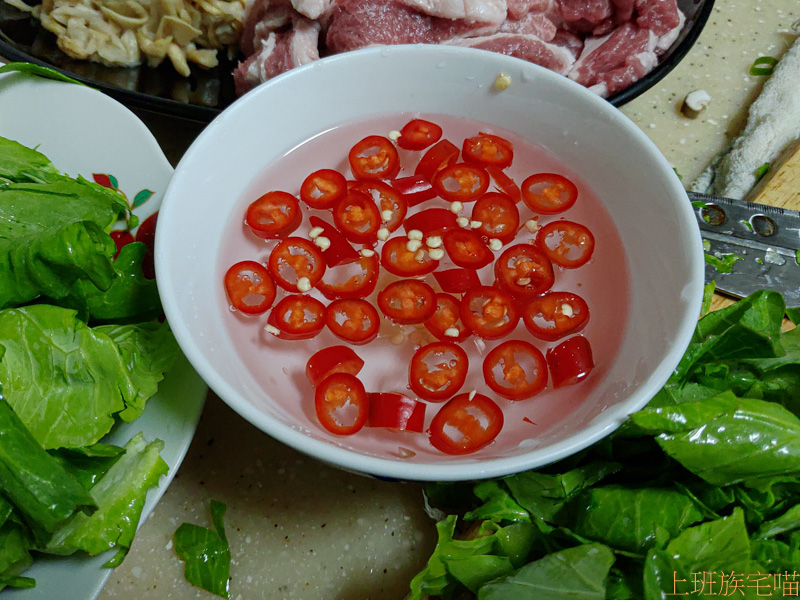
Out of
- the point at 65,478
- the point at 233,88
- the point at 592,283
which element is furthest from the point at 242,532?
the point at 233,88

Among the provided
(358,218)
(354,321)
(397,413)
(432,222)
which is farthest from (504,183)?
(397,413)

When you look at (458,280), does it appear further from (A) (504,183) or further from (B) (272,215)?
(B) (272,215)

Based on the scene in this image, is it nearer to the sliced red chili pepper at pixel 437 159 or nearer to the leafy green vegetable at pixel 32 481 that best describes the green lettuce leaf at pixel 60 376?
the leafy green vegetable at pixel 32 481

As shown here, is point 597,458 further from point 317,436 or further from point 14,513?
point 14,513

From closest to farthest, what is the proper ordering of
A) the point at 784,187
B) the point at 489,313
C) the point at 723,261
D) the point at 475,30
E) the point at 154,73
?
the point at 489,313
the point at 723,261
the point at 784,187
the point at 475,30
the point at 154,73

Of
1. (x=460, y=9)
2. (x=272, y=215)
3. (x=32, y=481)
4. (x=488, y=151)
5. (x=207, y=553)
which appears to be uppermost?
(x=460, y=9)

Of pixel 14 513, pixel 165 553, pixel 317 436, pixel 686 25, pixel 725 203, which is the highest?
pixel 686 25

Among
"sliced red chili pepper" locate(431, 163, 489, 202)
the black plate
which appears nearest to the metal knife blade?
the black plate
